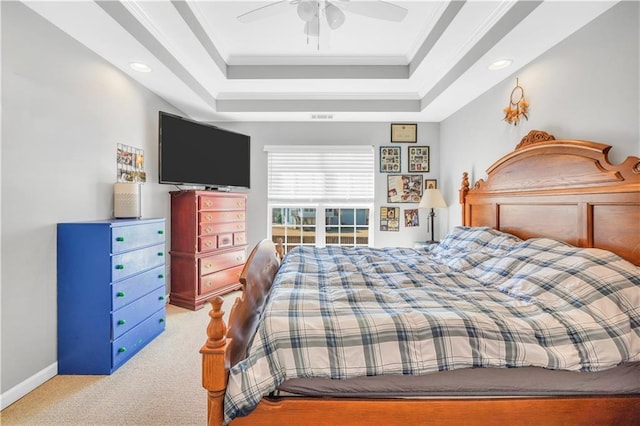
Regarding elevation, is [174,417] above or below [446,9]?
below

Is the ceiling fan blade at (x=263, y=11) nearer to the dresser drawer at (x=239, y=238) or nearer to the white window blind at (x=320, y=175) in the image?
the white window blind at (x=320, y=175)

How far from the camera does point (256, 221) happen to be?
4340mm

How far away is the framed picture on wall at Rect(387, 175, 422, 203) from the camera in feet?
13.9

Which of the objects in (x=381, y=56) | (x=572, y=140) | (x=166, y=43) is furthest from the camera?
(x=381, y=56)

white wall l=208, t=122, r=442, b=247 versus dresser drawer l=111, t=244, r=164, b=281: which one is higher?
white wall l=208, t=122, r=442, b=247

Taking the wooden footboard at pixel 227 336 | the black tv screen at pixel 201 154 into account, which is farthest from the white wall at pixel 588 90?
the black tv screen at pixel 201 154

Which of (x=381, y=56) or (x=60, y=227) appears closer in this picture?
(x=60, y=227)

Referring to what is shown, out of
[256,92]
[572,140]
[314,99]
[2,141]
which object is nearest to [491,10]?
[572,140]

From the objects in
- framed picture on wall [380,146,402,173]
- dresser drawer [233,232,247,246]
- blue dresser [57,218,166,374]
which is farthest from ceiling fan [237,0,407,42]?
Result: dresser drawer [233,232,247,246]

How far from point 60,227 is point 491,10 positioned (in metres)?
3.47

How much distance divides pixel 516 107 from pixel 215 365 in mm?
2983

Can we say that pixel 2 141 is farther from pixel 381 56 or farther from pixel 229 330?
pixel 381 56

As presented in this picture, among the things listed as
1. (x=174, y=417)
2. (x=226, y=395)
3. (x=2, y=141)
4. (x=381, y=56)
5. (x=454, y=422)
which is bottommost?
(x=174, y=417)

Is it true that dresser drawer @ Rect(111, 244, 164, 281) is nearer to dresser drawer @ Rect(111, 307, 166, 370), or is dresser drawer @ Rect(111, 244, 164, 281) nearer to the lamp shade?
dresser drawer @ Rect(111, 307, 166, 370)
